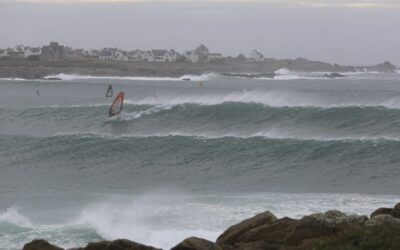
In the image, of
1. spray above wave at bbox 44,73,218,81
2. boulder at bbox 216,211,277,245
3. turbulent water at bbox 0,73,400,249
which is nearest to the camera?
boulder at bbox 216,211,277,245

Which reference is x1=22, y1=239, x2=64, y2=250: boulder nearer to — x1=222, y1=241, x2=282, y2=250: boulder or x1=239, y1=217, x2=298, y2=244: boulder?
x1=222, y1=241, x2=282, y2=250: boulder

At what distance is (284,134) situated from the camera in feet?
109

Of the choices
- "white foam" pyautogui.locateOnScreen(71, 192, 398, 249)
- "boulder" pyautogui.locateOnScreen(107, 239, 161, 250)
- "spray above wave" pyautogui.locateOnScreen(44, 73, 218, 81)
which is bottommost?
"spray above wave" pyautogui.locateOnScreen(44, 73, 218, 81)

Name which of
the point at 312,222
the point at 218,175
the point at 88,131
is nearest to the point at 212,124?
the point at 88,131

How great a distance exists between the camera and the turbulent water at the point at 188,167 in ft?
56.1

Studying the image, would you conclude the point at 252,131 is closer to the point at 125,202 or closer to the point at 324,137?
the point at 324,137

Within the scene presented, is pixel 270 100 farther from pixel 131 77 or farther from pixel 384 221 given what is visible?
pixel 131 77

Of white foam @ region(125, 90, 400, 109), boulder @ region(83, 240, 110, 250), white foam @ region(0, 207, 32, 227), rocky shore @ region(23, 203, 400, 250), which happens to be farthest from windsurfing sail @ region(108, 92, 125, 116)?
boulder @ region(83, 240, 110, 250)

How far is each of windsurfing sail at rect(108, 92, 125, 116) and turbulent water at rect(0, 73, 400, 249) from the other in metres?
0.52

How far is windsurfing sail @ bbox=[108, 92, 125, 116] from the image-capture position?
44.2 meters

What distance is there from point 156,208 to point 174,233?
3.25 m

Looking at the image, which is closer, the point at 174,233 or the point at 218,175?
the point at 174,233

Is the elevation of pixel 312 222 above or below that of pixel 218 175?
above

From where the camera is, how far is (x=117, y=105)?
45781mm
